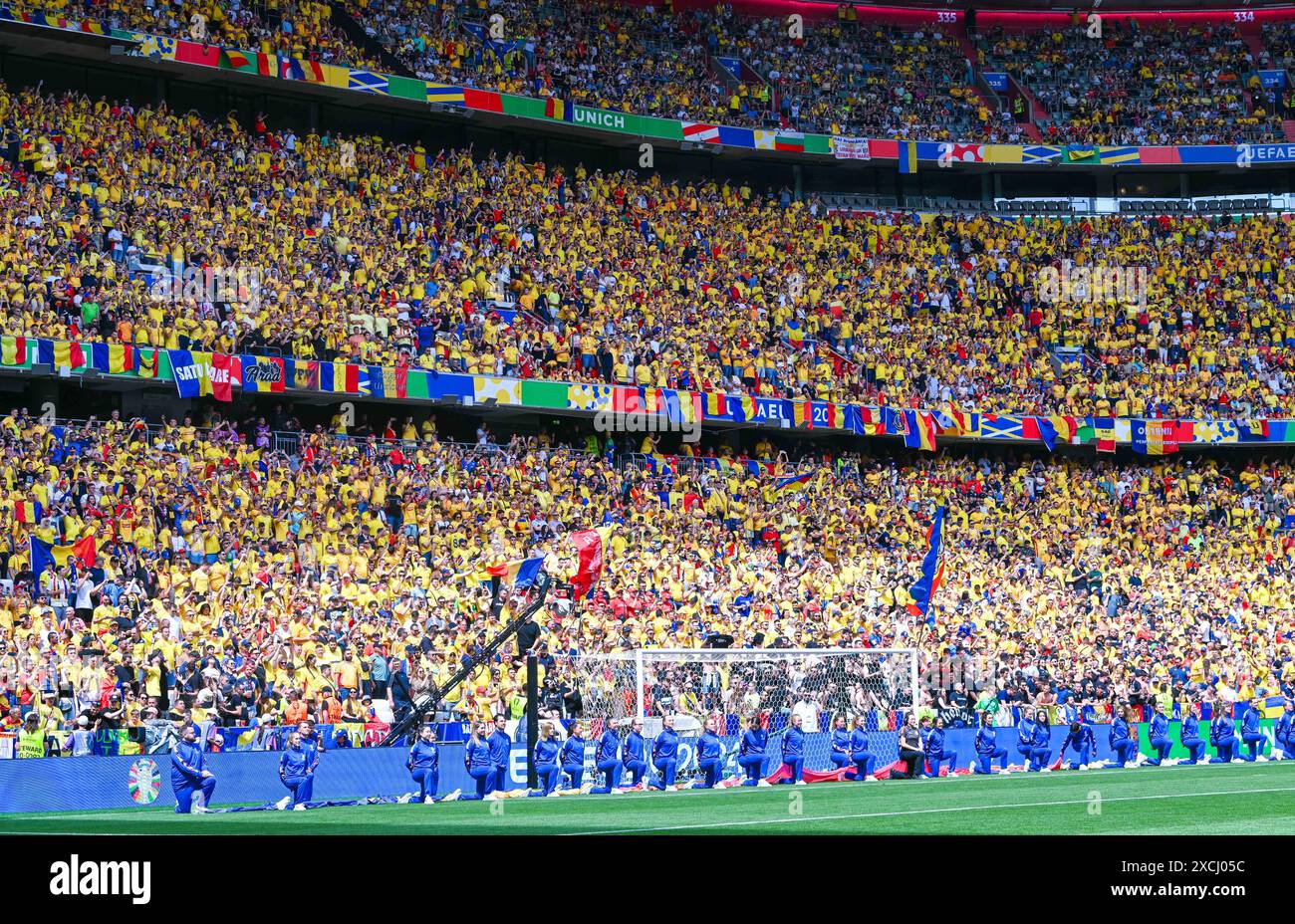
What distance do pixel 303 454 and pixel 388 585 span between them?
16.2 ft

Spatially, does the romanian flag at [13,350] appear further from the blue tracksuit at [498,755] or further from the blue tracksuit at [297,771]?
the blue tracksuit at [498,755]

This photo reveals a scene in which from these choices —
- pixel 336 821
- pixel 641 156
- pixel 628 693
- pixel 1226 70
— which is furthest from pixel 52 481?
pixel 1226 70

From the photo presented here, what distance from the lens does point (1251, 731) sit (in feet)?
102

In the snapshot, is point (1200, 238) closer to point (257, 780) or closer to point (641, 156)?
point (641, 156)

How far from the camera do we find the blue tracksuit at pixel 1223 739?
103ft

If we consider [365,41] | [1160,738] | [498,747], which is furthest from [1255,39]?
[498,747]

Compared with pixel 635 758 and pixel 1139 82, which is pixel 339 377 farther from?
pixel 1139 82

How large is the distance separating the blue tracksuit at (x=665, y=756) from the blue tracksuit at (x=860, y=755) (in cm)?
316

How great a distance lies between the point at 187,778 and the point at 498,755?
4.83 meters

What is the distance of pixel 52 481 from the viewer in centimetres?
2947

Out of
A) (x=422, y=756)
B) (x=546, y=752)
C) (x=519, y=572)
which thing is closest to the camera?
(x=422, y=756)

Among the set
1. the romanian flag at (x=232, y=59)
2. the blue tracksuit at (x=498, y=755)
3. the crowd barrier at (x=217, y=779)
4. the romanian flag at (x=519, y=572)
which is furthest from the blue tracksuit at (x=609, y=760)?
the romanian flag at (x=232, y=59)

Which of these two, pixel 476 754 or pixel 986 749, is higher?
pixel 476 754

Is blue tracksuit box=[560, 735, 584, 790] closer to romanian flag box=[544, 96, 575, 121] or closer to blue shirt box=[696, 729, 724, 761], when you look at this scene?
blue shirt box=[696, 729, 724, 761]
